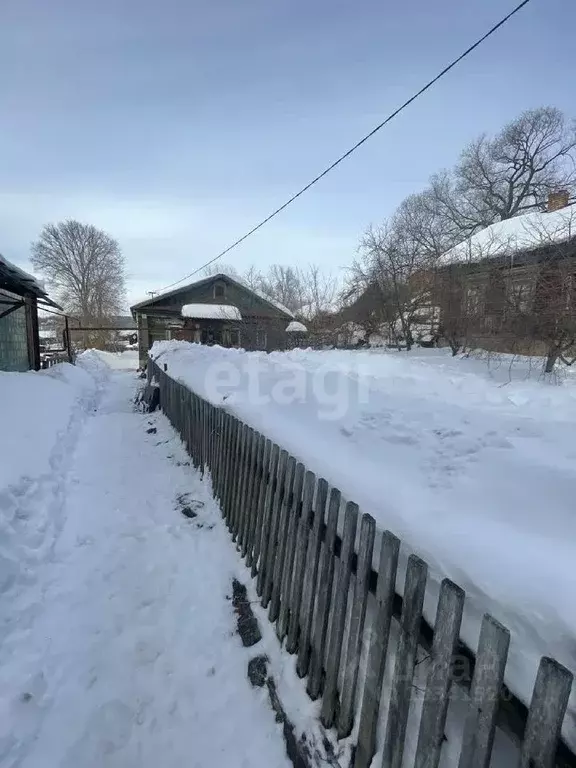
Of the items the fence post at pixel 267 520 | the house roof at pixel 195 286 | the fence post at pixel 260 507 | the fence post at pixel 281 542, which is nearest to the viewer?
the fence post at pixel 281 542

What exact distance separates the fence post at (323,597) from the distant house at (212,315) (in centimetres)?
1661

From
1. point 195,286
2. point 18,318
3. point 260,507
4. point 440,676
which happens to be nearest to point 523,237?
point 260,507

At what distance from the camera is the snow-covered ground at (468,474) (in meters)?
1.19

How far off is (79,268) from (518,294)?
159 feet

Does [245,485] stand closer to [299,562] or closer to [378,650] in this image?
[299,562]

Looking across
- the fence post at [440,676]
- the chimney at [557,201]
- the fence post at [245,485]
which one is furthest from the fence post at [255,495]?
the chimney at [557,201]

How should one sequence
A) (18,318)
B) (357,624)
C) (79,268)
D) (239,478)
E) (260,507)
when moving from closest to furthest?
1. (357,624)
2. (260,507)
3. (239,478)
4. (18,318)
5. (79,268)

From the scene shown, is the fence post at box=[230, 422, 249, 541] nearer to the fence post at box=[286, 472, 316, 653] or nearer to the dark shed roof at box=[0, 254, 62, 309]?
the fence post at box=[286, 472, 316, 653]

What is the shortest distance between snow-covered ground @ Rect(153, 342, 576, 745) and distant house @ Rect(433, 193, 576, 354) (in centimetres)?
352

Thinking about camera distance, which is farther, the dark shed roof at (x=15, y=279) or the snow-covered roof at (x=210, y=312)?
the snow-covered roof at (x=210, y=312)

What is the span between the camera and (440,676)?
1.17 meters

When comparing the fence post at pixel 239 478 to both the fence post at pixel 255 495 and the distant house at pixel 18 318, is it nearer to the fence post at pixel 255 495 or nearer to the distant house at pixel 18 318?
the fence post at pixel 255 495

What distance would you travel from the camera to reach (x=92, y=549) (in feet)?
11.5

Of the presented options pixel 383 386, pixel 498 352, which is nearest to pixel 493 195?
pixel 498 352
